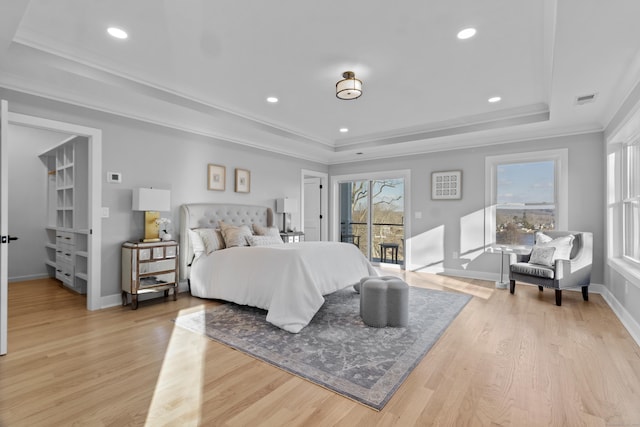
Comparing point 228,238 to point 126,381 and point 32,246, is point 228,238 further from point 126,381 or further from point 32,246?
point 32,246

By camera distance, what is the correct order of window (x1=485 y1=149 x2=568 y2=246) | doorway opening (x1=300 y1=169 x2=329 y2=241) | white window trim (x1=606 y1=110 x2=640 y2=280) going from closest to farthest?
1. white window trim (x1=606 y1=110 x2=640 y2=280)
2. window (x1=485 y1=149 x2=568 y2=246)
3. doorway opening (x1=300 y1=169 x2=329 y2=241)

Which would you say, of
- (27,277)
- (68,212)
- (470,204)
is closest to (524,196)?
(470,204)

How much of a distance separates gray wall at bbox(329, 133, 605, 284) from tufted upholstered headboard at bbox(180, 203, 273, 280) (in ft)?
8.14

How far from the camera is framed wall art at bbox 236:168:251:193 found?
5.44 metres

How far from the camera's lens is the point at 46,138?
5.84 m

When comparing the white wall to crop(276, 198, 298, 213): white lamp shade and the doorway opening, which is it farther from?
the doorway opening

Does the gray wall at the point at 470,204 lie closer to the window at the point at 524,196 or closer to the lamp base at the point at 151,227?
the window at the point at 524,196

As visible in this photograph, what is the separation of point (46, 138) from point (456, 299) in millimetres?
7317

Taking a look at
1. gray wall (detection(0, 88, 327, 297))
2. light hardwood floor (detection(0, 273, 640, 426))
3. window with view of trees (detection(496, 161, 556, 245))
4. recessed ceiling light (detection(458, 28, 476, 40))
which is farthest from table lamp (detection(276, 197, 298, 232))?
recessed ceiling light (detection(458, 28, 476, 40))

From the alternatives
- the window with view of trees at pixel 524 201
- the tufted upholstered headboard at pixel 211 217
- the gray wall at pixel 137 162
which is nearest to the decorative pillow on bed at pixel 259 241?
the tufted upholstered headboard at pixel 211 217

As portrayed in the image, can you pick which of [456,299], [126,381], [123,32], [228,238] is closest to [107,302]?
[228,238]

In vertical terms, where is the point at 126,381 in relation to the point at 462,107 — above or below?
below

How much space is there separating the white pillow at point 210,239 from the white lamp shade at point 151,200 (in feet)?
1.83

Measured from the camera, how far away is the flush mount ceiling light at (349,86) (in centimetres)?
326
